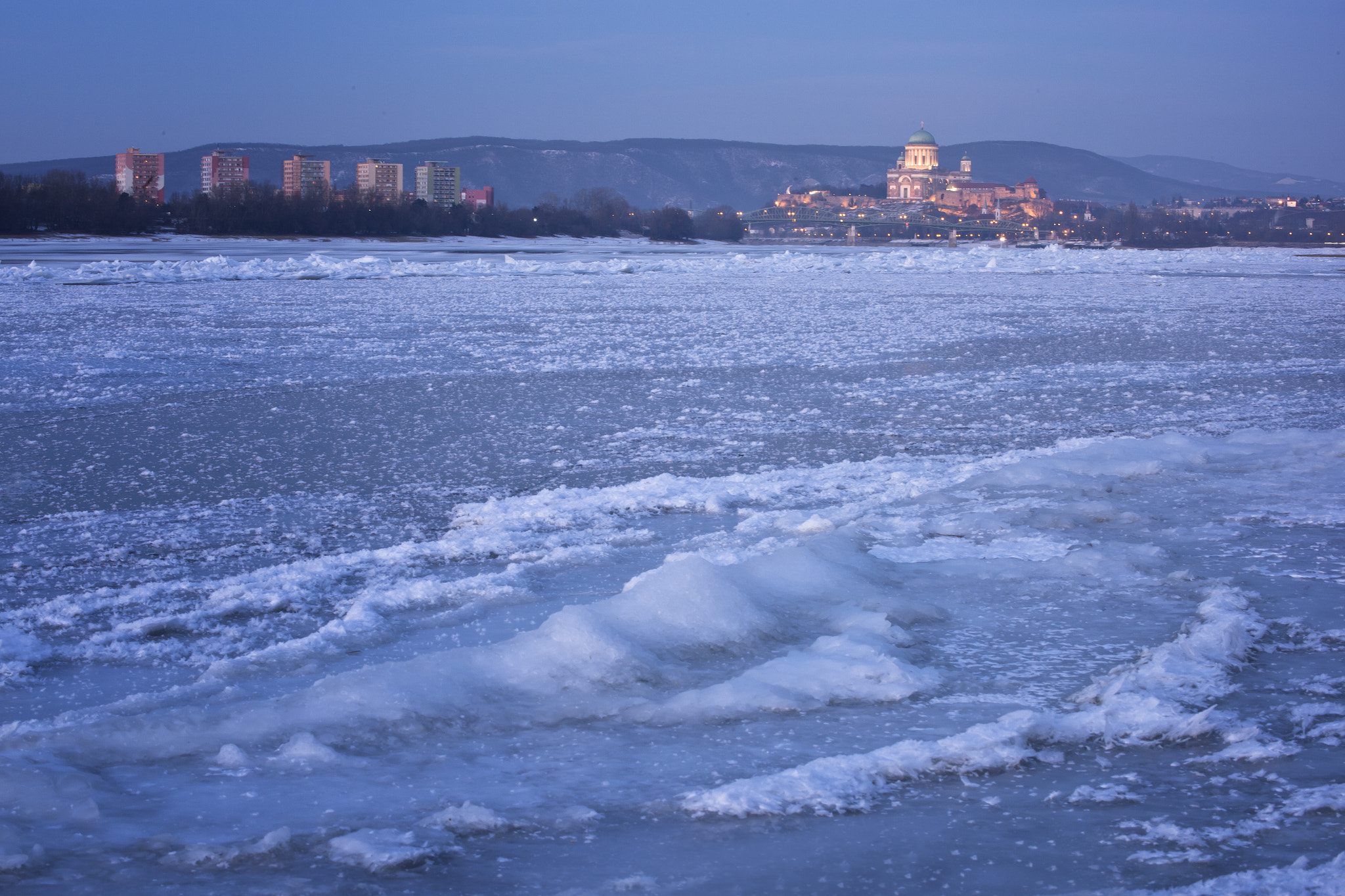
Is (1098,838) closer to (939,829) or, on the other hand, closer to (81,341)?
(939,829)

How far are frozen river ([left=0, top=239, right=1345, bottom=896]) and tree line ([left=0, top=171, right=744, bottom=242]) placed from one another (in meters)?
55.5

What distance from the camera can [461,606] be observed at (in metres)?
3.85

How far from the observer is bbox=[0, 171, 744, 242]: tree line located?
56.1 m

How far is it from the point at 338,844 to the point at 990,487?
4.17m

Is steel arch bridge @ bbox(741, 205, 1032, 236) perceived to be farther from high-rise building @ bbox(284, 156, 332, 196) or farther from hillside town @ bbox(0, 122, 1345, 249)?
high-rise building @ bbox(284, 156, 332, 196)

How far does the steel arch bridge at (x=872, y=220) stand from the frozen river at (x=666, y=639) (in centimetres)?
11888

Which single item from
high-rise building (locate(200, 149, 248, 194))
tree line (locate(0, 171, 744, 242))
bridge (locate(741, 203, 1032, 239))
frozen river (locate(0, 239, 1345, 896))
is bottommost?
frozen river (locate(0, 239, 1345, 896))

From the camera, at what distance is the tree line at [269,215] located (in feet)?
184

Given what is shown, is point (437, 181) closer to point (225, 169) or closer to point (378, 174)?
point (378, 174)

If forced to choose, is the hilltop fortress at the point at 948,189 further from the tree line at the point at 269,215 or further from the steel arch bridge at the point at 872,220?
the tree line at the point at 269,215

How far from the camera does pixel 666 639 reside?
3508 mm

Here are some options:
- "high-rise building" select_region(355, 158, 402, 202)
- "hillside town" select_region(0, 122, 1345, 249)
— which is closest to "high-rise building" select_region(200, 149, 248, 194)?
"hillside town" select_region(0, 122, 1345, 249)

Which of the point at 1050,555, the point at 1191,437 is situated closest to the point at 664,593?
the point at 1050,555

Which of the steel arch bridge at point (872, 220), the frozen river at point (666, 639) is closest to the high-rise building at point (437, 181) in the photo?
the steel arch bridge at point (872, 220)
